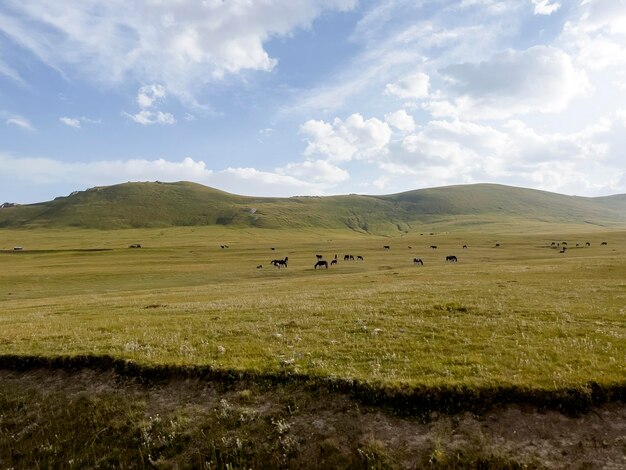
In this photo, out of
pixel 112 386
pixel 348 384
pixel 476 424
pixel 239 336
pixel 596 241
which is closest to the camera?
pixel 476 424

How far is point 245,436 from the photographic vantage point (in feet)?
35.2

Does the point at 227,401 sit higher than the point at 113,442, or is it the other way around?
the point at 227,401

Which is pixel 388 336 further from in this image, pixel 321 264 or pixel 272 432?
pixel 321 264

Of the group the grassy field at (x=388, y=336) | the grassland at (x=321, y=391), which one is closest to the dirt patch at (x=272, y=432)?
the grassland at (x=321, y=391)

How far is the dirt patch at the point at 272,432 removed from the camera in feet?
30.9

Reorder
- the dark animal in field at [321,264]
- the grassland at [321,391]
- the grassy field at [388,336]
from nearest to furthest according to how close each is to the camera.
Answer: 1. the grassland at [321,391]
2. the grassy field at [388,336]
3. the dark animal in field at [321,264]

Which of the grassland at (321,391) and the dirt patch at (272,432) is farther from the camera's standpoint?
the grassland at (321,391)

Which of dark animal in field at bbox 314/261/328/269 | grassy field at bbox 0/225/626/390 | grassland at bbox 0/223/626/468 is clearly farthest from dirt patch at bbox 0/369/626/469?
dark animal in field at bbox 314/261/328/269

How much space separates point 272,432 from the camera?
35.1ft

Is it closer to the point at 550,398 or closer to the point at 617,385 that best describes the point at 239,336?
the point at 550,398

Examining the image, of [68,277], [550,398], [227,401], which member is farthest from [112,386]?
[68,277]

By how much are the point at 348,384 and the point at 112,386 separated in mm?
7942

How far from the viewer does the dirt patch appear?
9414mm

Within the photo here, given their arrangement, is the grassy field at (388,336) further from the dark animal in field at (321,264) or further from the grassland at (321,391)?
the dark animal in field at (321,264)
